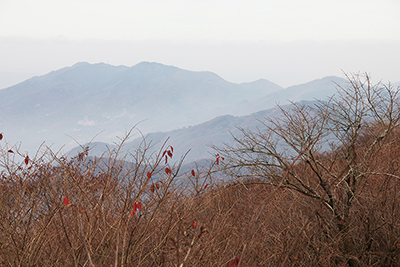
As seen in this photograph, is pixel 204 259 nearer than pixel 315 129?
Yes

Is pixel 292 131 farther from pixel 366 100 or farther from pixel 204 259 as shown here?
pixel 204 259

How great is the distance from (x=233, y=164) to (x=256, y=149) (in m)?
0.92

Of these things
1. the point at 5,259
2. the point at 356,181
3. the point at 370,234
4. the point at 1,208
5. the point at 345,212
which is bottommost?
the point at 370,234

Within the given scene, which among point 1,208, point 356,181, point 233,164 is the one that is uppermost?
point 1,208

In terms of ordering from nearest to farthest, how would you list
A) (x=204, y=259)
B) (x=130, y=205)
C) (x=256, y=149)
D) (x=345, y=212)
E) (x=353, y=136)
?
(x=204, y=259) → (x=130, y=205) → (x=345, y=212) → (x=353, y=136) → (x=256, y=149)

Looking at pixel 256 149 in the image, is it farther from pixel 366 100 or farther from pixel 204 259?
pixel 204 259

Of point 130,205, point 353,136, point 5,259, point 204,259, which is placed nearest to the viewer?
point 5,259

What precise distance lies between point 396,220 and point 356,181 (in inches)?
69.9

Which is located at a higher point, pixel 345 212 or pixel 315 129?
pixel 315 129

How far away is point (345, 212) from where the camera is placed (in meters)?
9.02

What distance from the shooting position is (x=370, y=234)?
359 inches

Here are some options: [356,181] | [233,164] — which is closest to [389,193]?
[356,181]

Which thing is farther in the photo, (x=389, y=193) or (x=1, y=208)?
(x=389, y=193)

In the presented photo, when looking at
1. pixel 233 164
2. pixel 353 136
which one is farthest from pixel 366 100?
pixel 233 164
